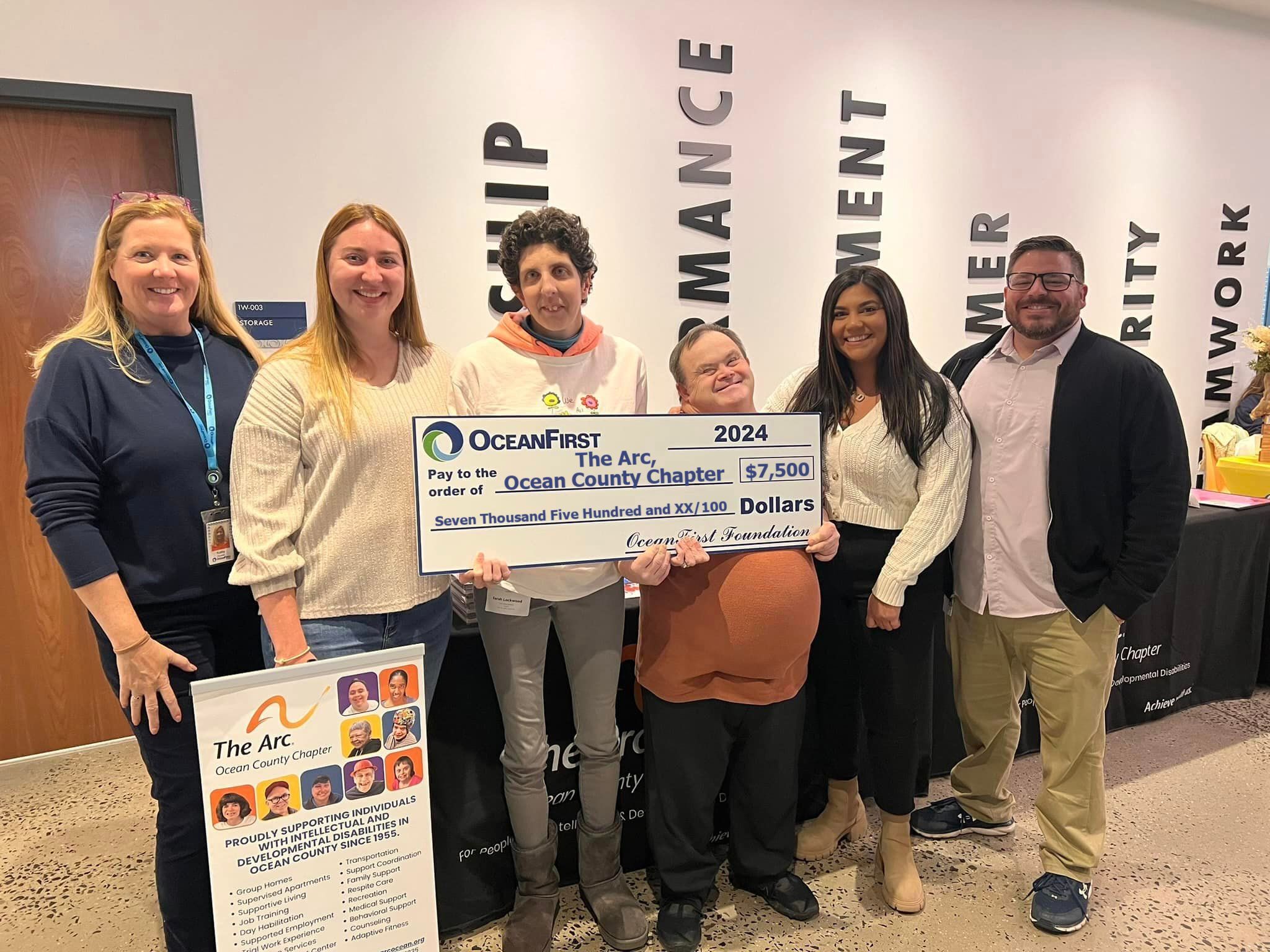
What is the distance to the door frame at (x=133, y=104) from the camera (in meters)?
2.45

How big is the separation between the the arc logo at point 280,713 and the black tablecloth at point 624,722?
0.41m

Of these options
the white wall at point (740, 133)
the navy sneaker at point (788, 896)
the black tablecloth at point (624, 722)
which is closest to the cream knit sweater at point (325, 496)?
the black tablecloth at point (624, 722)

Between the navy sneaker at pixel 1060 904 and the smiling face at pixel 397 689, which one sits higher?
the smiling face at pixel 397 689

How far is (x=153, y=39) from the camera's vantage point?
2549 millimetres

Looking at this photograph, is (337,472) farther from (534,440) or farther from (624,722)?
(624,722)

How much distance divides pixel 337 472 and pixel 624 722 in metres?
1.04

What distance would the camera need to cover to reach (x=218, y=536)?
145 cm

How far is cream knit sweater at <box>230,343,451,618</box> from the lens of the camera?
1.39 meters

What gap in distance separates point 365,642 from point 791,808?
110 cm

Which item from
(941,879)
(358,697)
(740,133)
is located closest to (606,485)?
(358,697)

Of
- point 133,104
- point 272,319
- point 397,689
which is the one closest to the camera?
point 397,689

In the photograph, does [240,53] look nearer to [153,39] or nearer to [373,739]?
[153,39]

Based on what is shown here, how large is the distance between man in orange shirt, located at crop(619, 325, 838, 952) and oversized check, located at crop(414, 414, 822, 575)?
62 mm

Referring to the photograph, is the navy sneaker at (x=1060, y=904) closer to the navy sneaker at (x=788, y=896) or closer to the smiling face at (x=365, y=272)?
the navy sneaker at (x=788, y=896)
